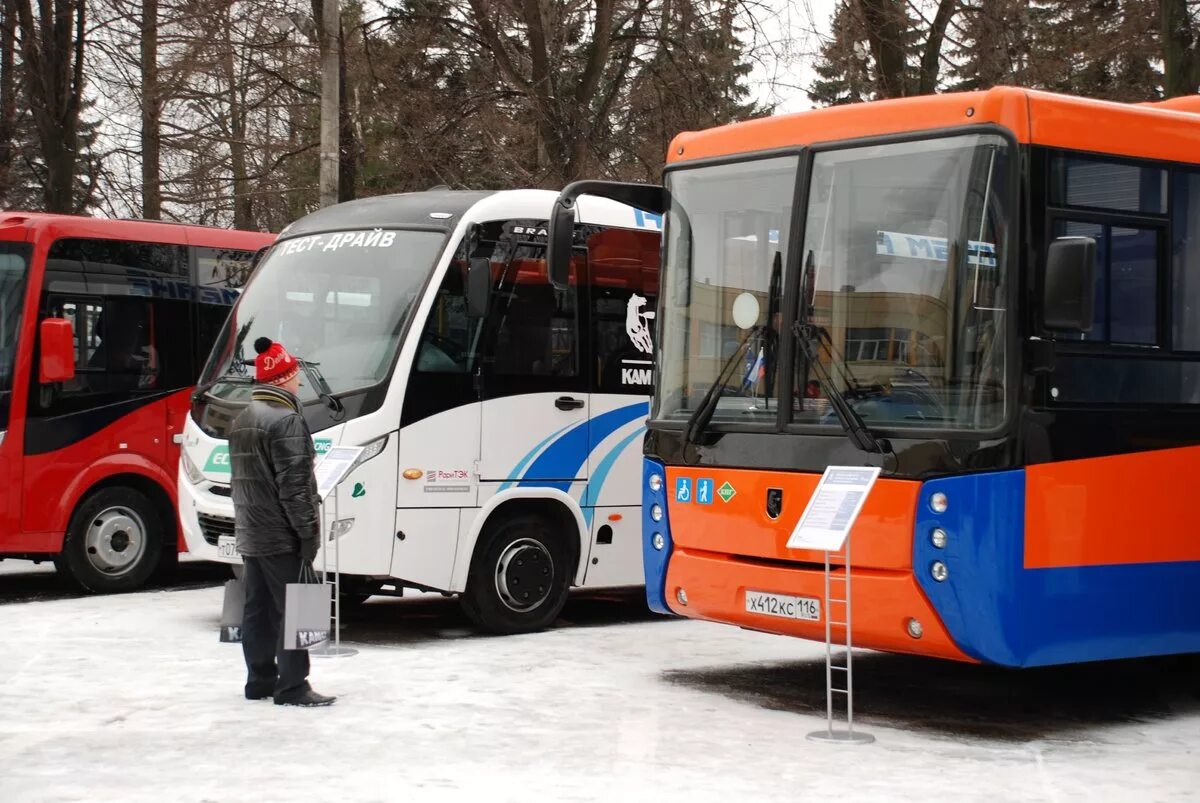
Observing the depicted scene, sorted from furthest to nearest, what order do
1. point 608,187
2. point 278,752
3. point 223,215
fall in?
point 223,215 < point 608,187 < point 278,752

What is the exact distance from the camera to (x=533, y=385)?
12.1 metres

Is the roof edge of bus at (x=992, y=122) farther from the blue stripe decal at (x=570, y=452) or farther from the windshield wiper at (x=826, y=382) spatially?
the blue stripe decal at (x=570, y=452)

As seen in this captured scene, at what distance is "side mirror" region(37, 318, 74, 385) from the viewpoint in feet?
45.0

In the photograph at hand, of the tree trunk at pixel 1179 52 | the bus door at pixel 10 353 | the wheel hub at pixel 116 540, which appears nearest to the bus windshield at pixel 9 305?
the bus door at pixel 10 353

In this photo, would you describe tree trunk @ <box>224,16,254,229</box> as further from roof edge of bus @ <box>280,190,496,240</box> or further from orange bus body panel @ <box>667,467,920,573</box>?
orange bus body panel @ <box>667,467,920,573</box>

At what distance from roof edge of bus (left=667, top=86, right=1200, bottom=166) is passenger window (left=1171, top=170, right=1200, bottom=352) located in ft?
0.61

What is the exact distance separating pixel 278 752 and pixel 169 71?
16405 mm

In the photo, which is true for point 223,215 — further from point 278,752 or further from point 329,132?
point 278,752

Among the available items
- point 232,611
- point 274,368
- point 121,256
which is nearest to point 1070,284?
point 274,368

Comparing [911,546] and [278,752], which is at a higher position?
[911,546]

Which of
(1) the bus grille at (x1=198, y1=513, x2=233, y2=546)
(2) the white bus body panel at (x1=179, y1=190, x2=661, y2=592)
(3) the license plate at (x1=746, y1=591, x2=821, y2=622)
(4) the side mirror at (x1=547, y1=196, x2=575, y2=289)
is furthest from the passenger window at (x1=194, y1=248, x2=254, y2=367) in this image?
(3) the license plate at (x1=746, y1=591, x2=821, y2=622)

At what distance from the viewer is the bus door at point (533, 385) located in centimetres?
1187

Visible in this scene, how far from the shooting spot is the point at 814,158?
9164mm

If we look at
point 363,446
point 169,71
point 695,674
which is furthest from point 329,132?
point 695,674
